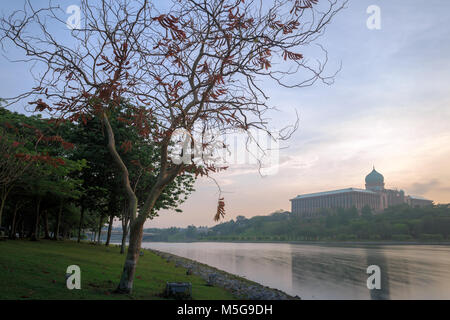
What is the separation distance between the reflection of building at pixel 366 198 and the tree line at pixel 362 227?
750 inches

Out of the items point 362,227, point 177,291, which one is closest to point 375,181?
point 362,227

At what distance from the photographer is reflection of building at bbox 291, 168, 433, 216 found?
156 m

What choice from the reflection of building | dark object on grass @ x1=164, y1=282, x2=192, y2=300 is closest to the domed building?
the reflection of building

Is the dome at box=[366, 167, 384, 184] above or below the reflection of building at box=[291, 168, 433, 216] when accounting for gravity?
above

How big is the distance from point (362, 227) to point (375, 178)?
243 feet

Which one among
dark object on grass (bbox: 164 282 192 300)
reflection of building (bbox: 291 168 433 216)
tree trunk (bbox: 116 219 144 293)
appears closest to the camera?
tree trunk (bbox: 116 219 144 293)

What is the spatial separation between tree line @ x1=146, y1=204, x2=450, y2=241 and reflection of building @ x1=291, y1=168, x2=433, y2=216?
62.5ft

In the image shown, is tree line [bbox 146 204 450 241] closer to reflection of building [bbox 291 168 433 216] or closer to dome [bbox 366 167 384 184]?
reflection of building [bbox 291 168 433 216]

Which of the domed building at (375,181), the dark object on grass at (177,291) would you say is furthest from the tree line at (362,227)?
the dark object on grass at (177,291)

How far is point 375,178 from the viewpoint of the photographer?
160 meters

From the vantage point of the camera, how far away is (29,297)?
8180 mm

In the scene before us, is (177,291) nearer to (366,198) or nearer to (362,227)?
(362,227)

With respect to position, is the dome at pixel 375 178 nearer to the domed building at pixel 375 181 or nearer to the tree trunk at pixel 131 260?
the domed building at pixel 375 181
